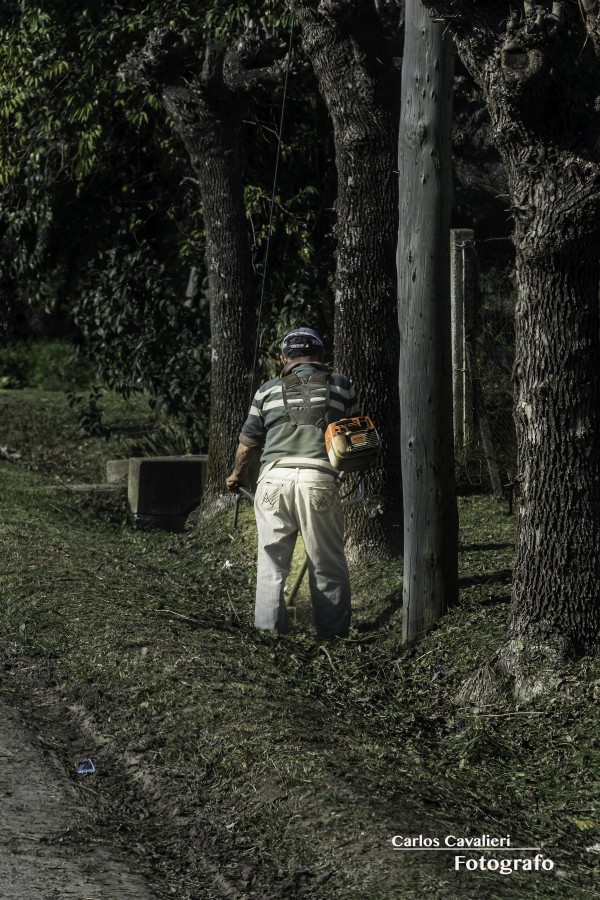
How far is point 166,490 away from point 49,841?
26.8 ft

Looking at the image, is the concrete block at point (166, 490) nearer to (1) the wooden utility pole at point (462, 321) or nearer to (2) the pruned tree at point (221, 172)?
(2) the pruned tree at point (221, 172)

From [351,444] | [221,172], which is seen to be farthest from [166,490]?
[351,444]

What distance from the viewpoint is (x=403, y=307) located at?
775 centimetres

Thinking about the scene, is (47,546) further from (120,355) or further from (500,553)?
(120,355)

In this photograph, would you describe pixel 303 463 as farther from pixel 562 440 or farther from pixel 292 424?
pixel 562 440

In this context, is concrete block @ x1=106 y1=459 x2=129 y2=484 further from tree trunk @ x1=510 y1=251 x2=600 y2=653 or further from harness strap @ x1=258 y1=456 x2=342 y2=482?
tree trunk @ x1=510 y1=251 x2=600 y2=653

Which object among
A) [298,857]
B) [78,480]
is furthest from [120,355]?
[298,857]

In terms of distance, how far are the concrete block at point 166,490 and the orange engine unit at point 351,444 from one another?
524cm

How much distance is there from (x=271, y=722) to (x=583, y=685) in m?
1.51

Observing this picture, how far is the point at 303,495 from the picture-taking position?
795 centimetres

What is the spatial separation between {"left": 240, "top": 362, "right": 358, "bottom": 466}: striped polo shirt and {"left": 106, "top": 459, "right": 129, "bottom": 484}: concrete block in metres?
6.17

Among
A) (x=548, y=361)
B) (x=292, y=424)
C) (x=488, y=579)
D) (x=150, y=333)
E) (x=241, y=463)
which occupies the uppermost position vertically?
(x=150, y=333)

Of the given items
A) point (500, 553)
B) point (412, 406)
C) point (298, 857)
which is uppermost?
point (412, 406)
